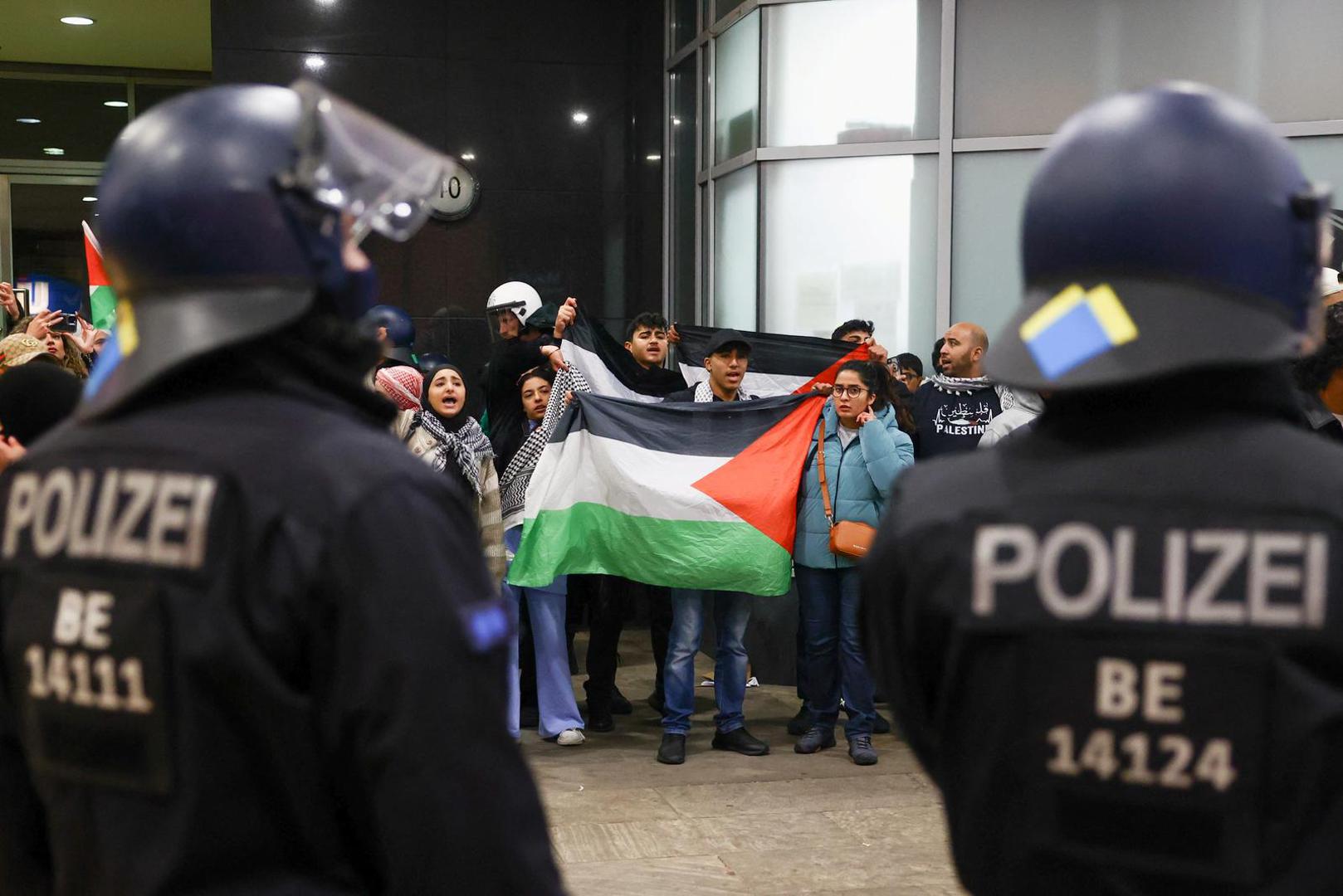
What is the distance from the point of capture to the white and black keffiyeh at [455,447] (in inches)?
269

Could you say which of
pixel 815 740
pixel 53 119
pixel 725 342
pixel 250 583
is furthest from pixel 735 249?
pixel 250 583

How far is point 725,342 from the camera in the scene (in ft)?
25.6

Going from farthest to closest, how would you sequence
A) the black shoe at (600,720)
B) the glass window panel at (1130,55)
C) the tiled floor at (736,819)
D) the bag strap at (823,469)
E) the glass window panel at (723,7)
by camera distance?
the glass window panel at (723,7)
the glass window panel at (1130,55)
the black shoe at (600,720)
the bag strap at (823,469)
the tiled floor at (736,819)

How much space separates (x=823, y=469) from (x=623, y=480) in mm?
1036

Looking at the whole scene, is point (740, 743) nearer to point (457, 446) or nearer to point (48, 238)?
point (457, 446)

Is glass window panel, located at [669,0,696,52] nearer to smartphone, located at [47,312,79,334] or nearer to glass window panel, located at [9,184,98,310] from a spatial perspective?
smartphone, located at [47,312,79,334]

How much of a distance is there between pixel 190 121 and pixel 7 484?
49 centimetres

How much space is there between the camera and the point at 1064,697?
1613 mm

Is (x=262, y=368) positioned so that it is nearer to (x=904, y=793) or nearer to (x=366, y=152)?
(x=366, y=152)

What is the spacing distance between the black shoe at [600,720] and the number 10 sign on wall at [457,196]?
18.2 ft

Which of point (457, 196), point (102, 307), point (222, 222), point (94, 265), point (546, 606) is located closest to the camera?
point (222, 222)

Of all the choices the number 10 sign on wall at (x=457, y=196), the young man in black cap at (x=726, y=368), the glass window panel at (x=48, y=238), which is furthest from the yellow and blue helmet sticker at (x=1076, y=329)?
the glass window panel at (x=48, y=238)

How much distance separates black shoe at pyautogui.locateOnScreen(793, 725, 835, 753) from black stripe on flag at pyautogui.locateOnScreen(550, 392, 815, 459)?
149 centimetres

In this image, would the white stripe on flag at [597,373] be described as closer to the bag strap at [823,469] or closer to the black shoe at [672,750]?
the bag strap at [823,469]
